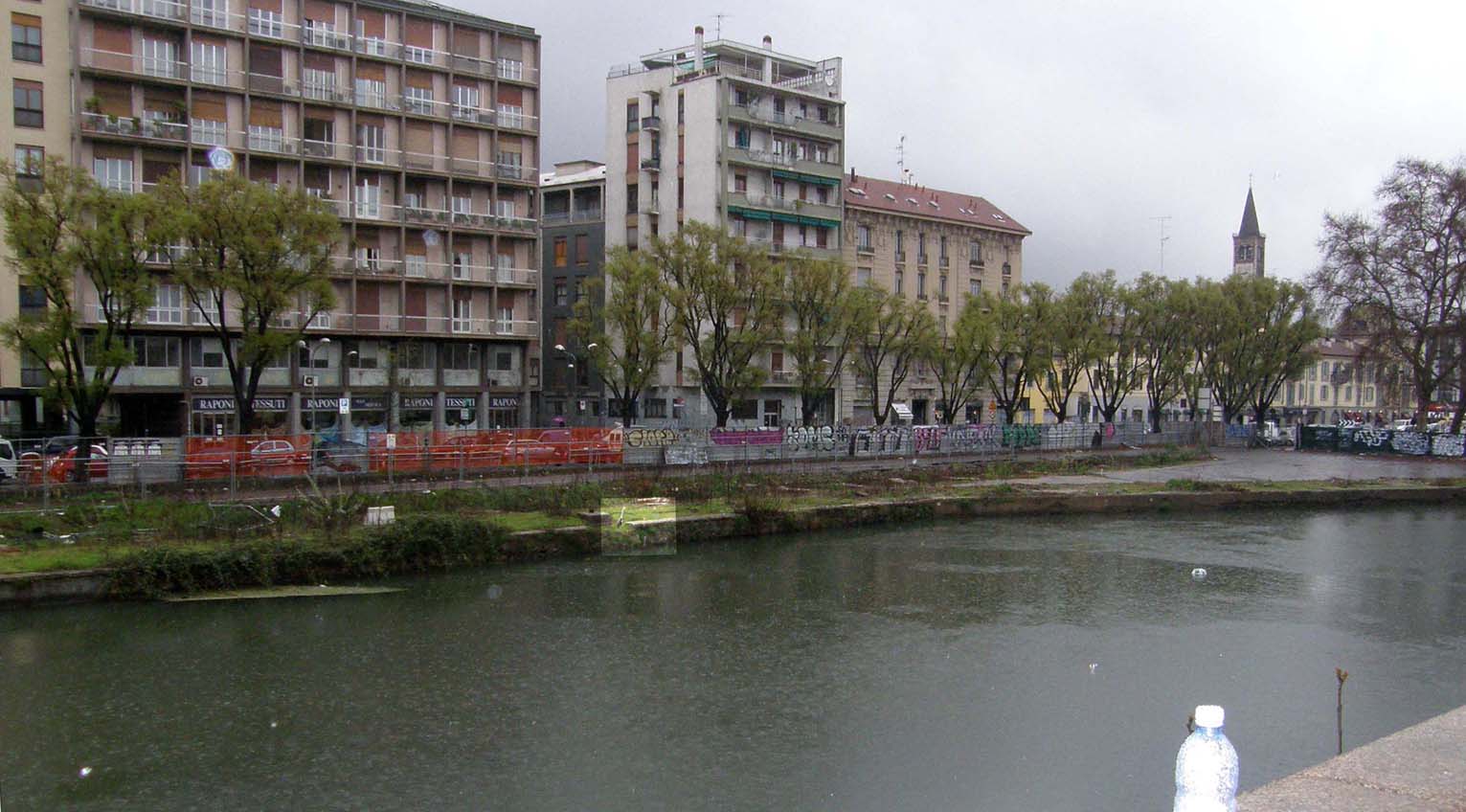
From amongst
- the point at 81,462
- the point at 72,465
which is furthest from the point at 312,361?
the point at 81,462

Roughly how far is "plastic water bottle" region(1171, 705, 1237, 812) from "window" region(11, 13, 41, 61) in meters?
57.0

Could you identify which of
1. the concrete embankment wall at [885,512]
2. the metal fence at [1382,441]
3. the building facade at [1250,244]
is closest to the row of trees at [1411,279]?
the metal fence at [1382,441]

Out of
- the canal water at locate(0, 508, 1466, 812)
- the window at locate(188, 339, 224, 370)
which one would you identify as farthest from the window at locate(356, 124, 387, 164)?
the canal water at locate(0, 508, 1466, 812)

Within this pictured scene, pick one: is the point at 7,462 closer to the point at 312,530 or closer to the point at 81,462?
the point at 81,462

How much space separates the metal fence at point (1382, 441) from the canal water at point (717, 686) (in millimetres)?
43010

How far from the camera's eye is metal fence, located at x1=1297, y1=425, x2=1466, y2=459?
208ft

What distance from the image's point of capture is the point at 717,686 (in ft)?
53.6

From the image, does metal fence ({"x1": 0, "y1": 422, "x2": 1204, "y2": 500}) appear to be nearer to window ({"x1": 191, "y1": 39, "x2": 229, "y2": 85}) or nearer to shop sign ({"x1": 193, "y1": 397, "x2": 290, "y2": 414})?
shop sign ({"x1": 193, "y1": 397, "x2": 290, "y2": 414})

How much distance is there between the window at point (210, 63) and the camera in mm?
52688

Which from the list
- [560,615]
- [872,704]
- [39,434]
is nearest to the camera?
[872,704]

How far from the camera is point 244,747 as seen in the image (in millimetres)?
13602

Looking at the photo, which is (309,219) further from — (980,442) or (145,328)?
(980,442)

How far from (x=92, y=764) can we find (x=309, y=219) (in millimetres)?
26795

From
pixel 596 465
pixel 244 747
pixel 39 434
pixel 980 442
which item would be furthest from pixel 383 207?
pixel 244 747
